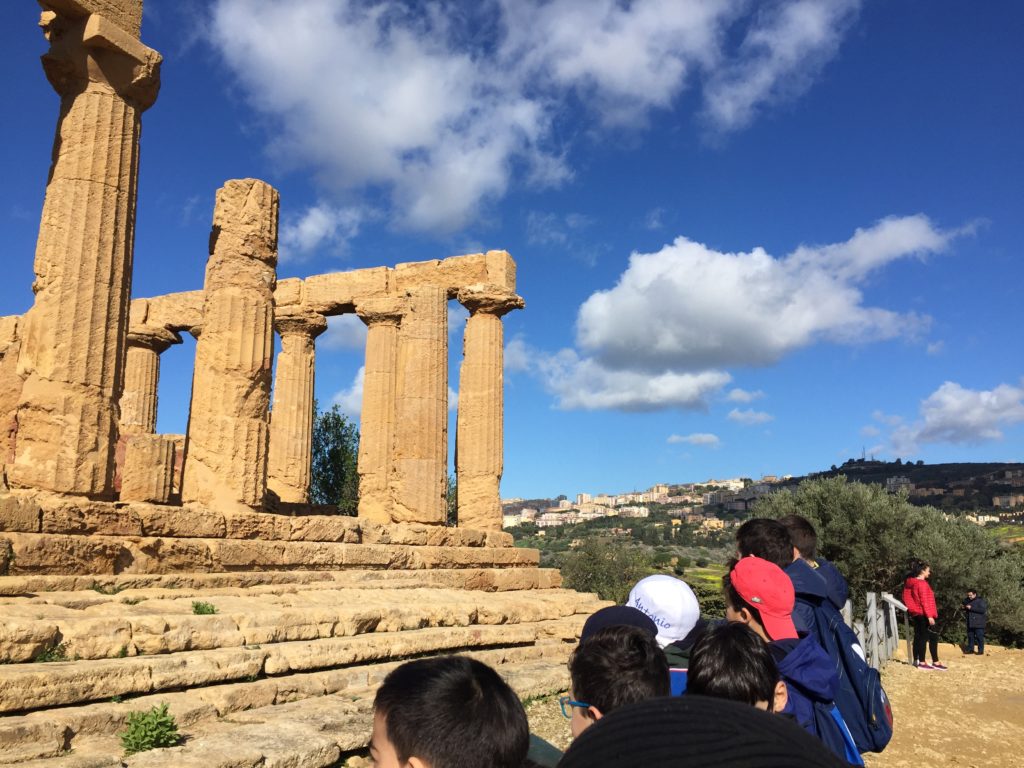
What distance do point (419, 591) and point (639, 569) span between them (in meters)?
23.3

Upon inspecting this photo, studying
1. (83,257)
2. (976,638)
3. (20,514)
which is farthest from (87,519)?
(976,638)

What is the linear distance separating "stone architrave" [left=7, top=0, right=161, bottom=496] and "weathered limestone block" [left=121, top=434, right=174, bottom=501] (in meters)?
1.21

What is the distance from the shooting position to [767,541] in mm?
3742

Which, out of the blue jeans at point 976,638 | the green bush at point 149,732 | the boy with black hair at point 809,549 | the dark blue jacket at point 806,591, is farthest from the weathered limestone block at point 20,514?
the blue jeans at point 976,638

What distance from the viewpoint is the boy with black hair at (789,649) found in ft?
9.51

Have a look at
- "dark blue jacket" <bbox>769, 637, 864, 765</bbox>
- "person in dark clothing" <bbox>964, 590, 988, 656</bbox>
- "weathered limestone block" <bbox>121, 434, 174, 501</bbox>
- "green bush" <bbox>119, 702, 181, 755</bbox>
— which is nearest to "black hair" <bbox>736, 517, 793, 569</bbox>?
"dark blue jacket" <bbox>769, 637, 864, 765</bbox>

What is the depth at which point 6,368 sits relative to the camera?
10.1 m

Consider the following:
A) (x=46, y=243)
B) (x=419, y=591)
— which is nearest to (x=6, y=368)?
(x=46, y=243)

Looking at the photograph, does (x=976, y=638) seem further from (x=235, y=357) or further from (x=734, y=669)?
(x=734, y=669)

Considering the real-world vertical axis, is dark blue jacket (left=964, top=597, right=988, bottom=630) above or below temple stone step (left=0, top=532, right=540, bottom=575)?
below

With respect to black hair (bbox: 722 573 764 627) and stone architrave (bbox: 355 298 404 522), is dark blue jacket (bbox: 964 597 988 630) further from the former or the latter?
black hair (bbox: 722 573 764 627)

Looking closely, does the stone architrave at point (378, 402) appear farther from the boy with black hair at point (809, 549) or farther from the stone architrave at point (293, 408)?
the boy with black hair at point (809, 549)

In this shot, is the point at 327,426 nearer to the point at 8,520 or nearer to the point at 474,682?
the point at 8,520

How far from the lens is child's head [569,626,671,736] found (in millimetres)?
2482
